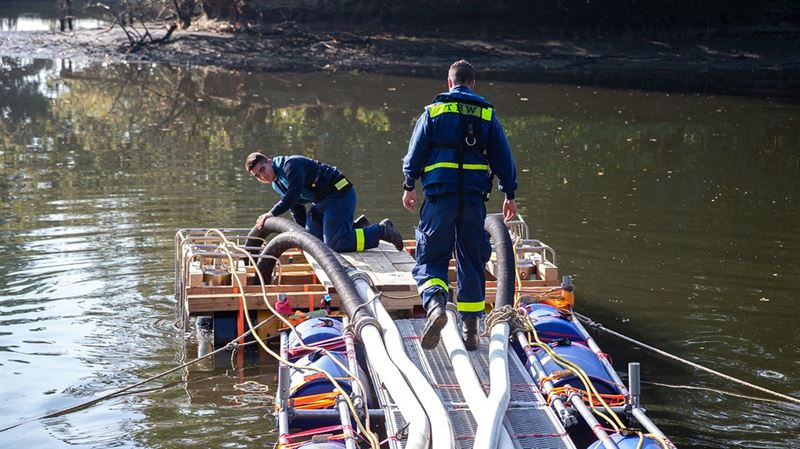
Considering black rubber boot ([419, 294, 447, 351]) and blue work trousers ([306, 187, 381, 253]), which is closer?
black rubber boot ([419, 294, 447, 351])

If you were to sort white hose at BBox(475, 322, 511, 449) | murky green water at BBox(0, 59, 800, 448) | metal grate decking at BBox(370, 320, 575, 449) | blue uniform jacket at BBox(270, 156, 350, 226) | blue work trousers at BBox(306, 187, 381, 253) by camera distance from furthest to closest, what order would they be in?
blue work trousers at BBox(306, 187, 381, 253) < blue uniform jacket at BBox(270, 156, 350, 226) < murky green water at BBox(0, 59, 800, 448) < metal grate decking at BBox(370, 320, 575, 449) < white hose at BBox(475, 322, 511, 449)

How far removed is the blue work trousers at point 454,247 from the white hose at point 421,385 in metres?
0.39

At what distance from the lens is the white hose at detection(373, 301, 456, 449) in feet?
19.1

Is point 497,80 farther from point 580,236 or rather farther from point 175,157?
point 580,236

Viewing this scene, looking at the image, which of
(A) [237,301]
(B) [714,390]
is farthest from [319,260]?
(B) [714,390]

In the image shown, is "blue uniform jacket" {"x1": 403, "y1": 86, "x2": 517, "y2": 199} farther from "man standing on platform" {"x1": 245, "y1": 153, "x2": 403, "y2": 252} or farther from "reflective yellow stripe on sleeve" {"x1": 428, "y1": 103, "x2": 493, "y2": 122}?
"man standing on platform" {"x1": 245, "y1": 153, "x2": 403, "y2": 252}

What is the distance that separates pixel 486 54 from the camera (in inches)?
1237

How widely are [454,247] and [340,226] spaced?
2.28m

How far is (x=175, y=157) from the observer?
1698 centimetres

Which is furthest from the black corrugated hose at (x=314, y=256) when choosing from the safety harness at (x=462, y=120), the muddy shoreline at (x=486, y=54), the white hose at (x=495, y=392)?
the muddy shoreline at (x=486, y=54)

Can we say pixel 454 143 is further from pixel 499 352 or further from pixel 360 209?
pixel 360 209

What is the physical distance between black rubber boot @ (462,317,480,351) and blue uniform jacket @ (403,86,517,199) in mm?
958

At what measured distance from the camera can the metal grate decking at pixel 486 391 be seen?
6.18m

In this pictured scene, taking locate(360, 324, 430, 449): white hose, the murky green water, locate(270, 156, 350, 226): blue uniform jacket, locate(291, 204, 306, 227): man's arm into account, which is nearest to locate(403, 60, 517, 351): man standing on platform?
locate(360, 324, 430, 449): white hose
